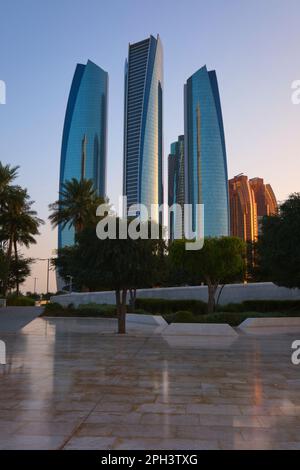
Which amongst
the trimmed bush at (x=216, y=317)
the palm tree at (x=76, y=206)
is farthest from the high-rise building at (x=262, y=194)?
the trimmed bush at (x=216, y=317)

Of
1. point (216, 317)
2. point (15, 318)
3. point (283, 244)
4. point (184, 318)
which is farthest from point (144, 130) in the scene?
point (184, 318)

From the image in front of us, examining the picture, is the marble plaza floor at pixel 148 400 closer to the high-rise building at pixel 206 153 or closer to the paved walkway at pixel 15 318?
the paved walkway at pixel 15 318

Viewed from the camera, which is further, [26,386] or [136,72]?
[136,72]

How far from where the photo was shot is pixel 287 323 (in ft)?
82.3

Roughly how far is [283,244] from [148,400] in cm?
2007

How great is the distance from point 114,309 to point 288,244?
1633cm

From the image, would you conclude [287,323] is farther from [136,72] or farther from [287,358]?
[136,72]

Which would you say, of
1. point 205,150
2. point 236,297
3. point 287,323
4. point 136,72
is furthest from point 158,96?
point 287,323

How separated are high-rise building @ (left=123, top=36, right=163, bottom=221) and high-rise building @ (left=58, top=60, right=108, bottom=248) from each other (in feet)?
42.8

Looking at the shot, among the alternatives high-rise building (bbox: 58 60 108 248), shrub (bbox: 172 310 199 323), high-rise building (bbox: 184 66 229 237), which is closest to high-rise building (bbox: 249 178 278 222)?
high-rise building (bbox: 184 66 229 237)

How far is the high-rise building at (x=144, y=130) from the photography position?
6265 inches

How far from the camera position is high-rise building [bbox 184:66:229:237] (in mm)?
143875

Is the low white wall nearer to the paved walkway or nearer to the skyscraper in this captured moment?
the paved walkway

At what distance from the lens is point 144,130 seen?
530 ft
